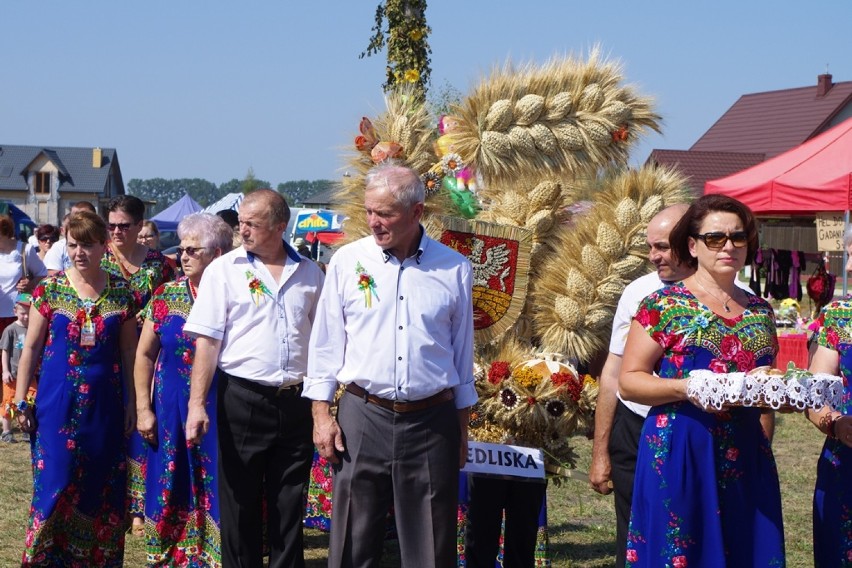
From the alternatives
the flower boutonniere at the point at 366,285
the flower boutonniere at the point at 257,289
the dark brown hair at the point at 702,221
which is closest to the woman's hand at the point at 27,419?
the flower boutonniere at the point at 257,289

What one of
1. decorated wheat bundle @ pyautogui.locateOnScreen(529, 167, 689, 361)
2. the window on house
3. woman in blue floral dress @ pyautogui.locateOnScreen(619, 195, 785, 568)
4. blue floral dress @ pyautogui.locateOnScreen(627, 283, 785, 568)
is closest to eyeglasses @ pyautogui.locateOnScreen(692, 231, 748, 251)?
woman in blue floral dress @ pyautogui.locateOnScreen(619, 195, 785, 568)

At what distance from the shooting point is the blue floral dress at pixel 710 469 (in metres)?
3.27

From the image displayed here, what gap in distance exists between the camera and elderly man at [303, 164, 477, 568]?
3.84 metres

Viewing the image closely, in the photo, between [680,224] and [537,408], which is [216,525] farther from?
[680,224]

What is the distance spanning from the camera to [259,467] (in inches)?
177

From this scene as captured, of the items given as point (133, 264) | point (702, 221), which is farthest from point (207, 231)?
point (702, 221)

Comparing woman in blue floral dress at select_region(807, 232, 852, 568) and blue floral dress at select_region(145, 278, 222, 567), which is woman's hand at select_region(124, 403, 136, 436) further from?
woman in blue floral dress at select_region(807, 232, 852, 568)

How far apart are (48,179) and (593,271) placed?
71.4 m

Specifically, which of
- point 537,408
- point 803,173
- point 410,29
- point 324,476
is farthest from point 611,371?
point 410,29

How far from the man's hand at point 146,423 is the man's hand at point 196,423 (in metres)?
0.58

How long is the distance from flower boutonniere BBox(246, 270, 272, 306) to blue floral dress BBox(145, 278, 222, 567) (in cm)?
72

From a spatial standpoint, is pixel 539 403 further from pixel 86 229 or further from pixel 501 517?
pixel 86 229

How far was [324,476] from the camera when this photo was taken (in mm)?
5871

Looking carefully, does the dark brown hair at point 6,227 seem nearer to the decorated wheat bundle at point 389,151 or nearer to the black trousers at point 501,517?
the decorated wheat bundle at point 389,151
